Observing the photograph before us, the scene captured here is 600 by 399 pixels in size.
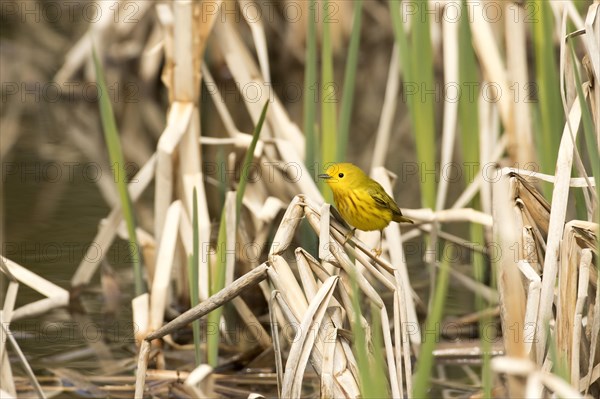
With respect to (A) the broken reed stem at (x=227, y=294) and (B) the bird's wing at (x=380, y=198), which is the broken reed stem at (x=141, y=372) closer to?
(A) the broken reed stem at (x=227, y=294)

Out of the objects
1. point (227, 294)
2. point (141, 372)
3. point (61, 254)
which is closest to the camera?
point (227, 294)

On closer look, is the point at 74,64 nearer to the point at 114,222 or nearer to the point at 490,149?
the point at 114,222

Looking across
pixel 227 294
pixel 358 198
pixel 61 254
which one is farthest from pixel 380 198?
pixel 61 254

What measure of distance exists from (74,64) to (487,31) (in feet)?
15.5

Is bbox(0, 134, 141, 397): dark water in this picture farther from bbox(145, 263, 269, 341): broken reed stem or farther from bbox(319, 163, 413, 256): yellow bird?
bbox(145, 263, 269, 341): broken reed stem

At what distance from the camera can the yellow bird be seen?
3355mm

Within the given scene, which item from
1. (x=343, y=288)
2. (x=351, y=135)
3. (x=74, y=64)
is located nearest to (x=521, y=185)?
(x=343, y=288)

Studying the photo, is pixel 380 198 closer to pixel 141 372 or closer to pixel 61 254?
pixel 141 372

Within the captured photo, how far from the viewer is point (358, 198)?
3338 millimetres

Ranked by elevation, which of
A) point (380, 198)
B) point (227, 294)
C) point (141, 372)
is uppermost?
point (380, 198)

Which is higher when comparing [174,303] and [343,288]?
[343,288]

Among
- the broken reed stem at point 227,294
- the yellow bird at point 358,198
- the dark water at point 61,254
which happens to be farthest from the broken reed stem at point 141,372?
the dark water at point 61,254

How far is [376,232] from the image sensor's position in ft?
13.3

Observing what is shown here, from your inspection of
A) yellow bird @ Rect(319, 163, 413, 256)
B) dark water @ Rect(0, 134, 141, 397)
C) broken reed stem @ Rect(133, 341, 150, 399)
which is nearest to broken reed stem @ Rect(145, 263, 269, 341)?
broken reed stem @ Rect(133, 341, 150, 399)
